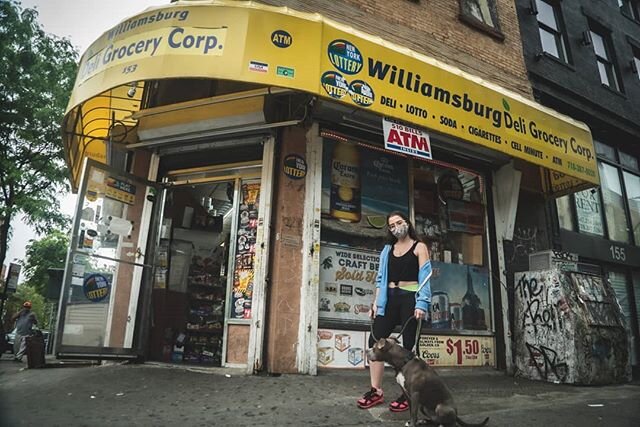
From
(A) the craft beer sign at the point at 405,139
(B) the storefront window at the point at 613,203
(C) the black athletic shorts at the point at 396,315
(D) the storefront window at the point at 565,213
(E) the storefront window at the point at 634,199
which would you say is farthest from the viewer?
(E) the storefront window at the point at 634,199

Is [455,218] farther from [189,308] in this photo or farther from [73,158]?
[73,158]

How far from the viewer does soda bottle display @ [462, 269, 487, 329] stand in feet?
23.7

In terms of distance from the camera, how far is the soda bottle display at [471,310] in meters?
7.23

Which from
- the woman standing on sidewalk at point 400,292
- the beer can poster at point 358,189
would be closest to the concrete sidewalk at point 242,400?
the woman standing on sidewalk at point 400,292

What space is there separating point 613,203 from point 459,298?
6368 millimetres

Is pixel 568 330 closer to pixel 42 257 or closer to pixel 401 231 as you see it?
pixel 401 231

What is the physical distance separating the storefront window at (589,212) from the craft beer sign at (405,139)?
615 cm

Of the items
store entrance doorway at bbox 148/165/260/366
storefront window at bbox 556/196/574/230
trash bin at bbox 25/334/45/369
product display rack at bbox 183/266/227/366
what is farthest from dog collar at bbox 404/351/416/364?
storefront window at bbox 556/196/574/230

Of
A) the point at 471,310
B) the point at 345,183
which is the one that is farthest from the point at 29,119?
the point at 471,310

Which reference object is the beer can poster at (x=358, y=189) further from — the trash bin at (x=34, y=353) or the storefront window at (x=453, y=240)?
the trash bin at (x=34, y=353)

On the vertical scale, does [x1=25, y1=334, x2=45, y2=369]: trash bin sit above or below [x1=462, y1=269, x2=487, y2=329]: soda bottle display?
below

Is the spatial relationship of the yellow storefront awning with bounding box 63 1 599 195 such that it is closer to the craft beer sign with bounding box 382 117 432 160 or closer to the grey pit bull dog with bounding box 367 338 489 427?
the craft beer sign with bounding box 382 117 432 160

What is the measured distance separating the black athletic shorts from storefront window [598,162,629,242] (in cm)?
885

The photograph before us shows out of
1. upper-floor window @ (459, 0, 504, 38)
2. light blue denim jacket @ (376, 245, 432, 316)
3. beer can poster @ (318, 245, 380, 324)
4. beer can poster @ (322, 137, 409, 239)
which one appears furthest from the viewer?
upper-floor window @ (459, 0, 504, 38)
